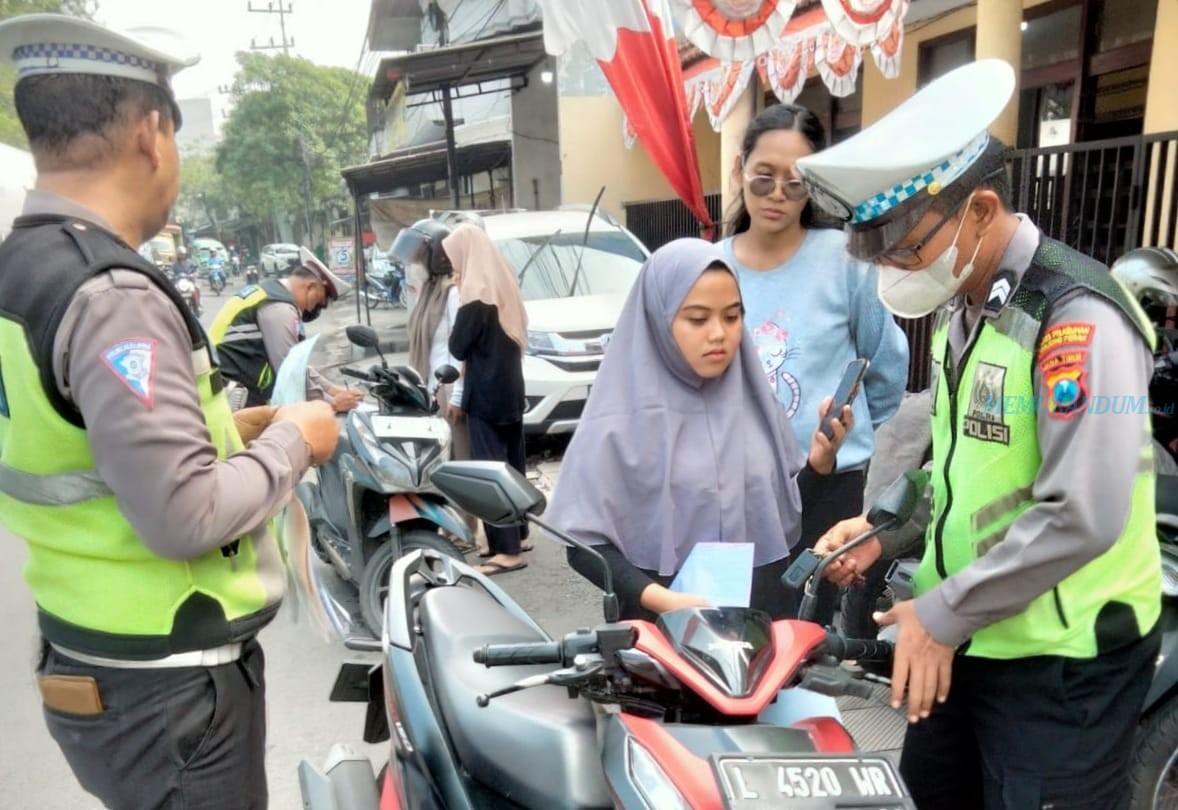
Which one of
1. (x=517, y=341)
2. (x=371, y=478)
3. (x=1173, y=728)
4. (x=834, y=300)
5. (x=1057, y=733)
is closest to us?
(x=1057, y=733)

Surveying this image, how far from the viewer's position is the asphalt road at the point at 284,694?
280 cm

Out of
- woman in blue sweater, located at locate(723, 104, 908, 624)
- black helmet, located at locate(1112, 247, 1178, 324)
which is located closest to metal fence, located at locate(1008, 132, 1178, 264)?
black helmet, located at locate(1112, 247, 1178, 324)

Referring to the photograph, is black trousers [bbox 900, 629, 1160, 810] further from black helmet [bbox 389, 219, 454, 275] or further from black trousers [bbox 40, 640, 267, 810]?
black helmet [bbox 389, 219, 454, 275]

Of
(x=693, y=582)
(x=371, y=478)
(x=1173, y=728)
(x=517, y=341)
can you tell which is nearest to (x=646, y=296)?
(x=693, y=582)

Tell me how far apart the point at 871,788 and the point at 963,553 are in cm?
55

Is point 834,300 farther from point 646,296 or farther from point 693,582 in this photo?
point 693,582

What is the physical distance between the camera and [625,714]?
113 centimetres

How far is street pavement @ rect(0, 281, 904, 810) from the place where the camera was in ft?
9.19

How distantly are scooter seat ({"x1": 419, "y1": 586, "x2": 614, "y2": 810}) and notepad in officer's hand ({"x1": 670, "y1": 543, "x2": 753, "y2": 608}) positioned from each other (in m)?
0.27

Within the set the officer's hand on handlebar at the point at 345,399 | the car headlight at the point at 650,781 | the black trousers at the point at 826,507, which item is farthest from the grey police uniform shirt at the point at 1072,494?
the officer's hand on handlebar at the point at 345,399

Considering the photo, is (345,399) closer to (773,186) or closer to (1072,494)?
(773,186)

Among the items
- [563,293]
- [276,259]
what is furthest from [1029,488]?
[276,259]

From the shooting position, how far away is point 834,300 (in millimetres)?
2295

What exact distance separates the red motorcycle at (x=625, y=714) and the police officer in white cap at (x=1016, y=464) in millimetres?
141
